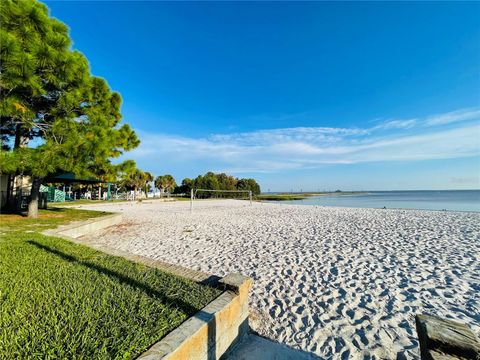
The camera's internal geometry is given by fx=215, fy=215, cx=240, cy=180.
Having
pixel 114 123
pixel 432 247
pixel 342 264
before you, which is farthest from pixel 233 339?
pixel 114 123

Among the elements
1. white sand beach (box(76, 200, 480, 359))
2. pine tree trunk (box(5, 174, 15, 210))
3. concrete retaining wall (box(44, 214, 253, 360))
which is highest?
pine tree trunk (box(5, 174, 15, 210))

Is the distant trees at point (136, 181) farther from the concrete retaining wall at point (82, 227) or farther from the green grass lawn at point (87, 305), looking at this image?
the green grass lawn at point (87, 305)

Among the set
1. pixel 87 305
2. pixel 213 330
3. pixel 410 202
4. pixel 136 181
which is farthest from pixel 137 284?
pixel 136 181

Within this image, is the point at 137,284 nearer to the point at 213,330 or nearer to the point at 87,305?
the point at 87,305

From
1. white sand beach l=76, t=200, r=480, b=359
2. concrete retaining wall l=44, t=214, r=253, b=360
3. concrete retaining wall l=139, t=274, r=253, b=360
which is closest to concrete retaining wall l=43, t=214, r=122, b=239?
white sand beach l=76, t=200, r=480, b=359

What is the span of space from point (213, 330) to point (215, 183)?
55.2 metres

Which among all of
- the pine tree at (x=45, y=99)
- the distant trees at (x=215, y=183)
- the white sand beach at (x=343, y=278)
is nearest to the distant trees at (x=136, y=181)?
the distant trees at (x=215, y=183)

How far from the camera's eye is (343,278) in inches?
149

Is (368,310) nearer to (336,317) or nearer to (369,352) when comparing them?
(336,317)

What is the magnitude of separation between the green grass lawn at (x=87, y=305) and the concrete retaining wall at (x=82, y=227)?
2.72 meters

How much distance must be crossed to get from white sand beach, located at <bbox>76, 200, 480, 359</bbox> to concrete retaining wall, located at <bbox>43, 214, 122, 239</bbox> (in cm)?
68

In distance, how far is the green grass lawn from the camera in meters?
1.62

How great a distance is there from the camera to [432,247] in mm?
5672

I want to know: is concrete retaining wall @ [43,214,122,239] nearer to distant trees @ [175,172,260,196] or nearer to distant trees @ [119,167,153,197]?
distant trees @ [119,167,153,197]
